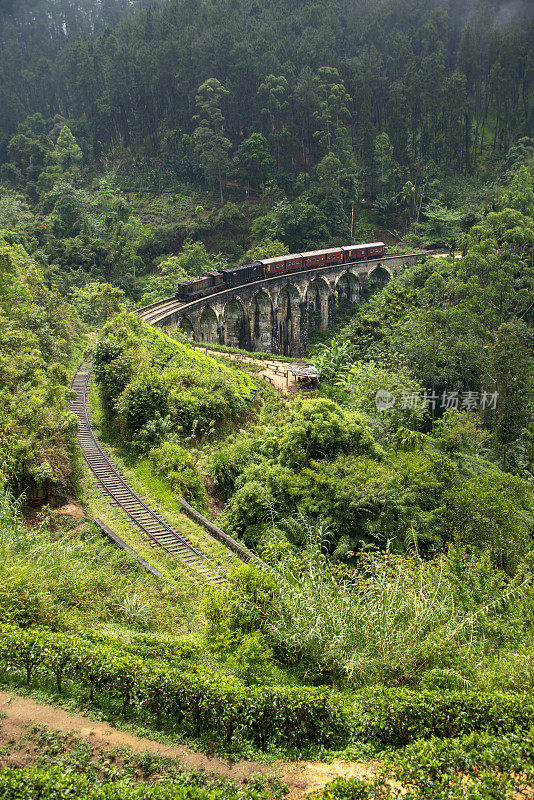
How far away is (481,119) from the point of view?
71312 mm

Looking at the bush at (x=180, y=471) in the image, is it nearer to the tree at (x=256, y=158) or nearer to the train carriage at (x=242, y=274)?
the train carriage at (x=242, y=274)

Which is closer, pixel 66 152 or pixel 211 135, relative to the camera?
pixel 211 135

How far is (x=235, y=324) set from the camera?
41.2 m

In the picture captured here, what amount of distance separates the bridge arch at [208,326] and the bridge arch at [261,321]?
4380 millimetres

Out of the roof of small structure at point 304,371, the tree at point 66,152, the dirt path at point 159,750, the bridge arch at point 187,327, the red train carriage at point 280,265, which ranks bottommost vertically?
the dirt path at point 159,750

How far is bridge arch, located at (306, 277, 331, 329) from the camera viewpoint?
48.0m

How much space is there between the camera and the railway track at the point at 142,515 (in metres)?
14.0

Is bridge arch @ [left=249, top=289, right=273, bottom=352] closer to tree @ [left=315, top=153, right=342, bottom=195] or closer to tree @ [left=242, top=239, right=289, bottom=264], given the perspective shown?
tree @ [left=242, top=239, right=289, bottom=264]

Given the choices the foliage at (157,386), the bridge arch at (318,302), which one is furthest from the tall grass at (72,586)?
the bridge arch at (318,302)

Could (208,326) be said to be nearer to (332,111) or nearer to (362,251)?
(362,251)

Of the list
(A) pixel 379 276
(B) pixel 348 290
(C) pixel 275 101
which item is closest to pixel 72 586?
(B) pixel 348 290

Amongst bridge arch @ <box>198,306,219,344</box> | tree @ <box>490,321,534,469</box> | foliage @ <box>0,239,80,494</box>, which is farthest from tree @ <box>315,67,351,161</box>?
foliage @ <box>0,239,80,494</box>

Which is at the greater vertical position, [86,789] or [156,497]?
[156,497]

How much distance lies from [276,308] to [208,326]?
308 inches
